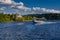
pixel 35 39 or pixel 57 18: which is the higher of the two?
pixel 35 39

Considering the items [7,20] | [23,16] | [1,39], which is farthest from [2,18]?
[1,39]

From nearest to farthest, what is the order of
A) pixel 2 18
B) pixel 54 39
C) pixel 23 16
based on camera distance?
1. pixel 54 39
2. pixel 2 18
3. pixel 23 16

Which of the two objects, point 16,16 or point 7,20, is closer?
point 7,20

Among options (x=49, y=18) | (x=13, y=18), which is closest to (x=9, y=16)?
(x=13, y=18)

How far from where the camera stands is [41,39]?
104ft

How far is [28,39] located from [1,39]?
12.9ft

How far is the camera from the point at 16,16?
152 m

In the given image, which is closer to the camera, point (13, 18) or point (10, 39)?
point (10, 39)

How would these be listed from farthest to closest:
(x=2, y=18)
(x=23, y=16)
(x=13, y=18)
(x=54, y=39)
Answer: (x=23, y=16) → (x=13, y=18) → (x=2, y=18) → (x=54, y=39)

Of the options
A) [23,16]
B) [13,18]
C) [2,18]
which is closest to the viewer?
[2,18]

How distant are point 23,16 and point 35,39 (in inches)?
5414

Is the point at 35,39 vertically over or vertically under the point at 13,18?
over

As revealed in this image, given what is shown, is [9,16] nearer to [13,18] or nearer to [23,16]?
[13,18]

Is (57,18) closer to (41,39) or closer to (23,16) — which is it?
(23,16)
